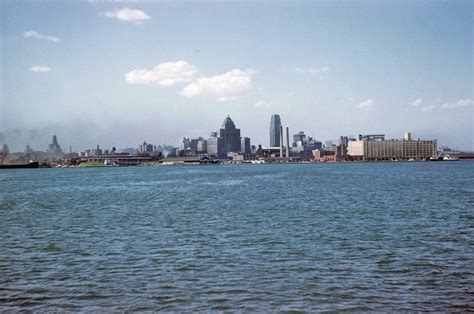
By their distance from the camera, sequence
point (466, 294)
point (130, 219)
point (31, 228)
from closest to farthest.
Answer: point (466, 294) → point (31, 228) → point (130, 219)

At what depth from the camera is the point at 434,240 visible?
80.0 feet

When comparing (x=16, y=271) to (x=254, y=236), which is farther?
(x=254, y=236)

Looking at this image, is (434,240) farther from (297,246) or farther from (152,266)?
(152,266)

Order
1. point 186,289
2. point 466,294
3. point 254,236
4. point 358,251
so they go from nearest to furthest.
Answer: point 466,294 < point 186,289 < point 358,251 < point 254,236

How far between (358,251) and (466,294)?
6.71m

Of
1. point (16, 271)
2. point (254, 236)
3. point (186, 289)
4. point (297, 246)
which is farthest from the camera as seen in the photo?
point (254, 236)

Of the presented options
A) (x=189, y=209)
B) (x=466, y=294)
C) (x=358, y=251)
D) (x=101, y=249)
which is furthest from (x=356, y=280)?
(x=189, y=209)

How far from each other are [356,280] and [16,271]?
12.3 m

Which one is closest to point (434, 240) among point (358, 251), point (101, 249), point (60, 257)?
point (358, 251)

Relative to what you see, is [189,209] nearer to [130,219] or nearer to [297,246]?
[130,219]

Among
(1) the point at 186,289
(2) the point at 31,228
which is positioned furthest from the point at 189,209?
(1) the point at 186,289

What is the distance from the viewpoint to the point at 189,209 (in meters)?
42.4

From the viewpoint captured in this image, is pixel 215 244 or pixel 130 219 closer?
pixel 215 244

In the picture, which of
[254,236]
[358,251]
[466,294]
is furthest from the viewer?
[254,236]
